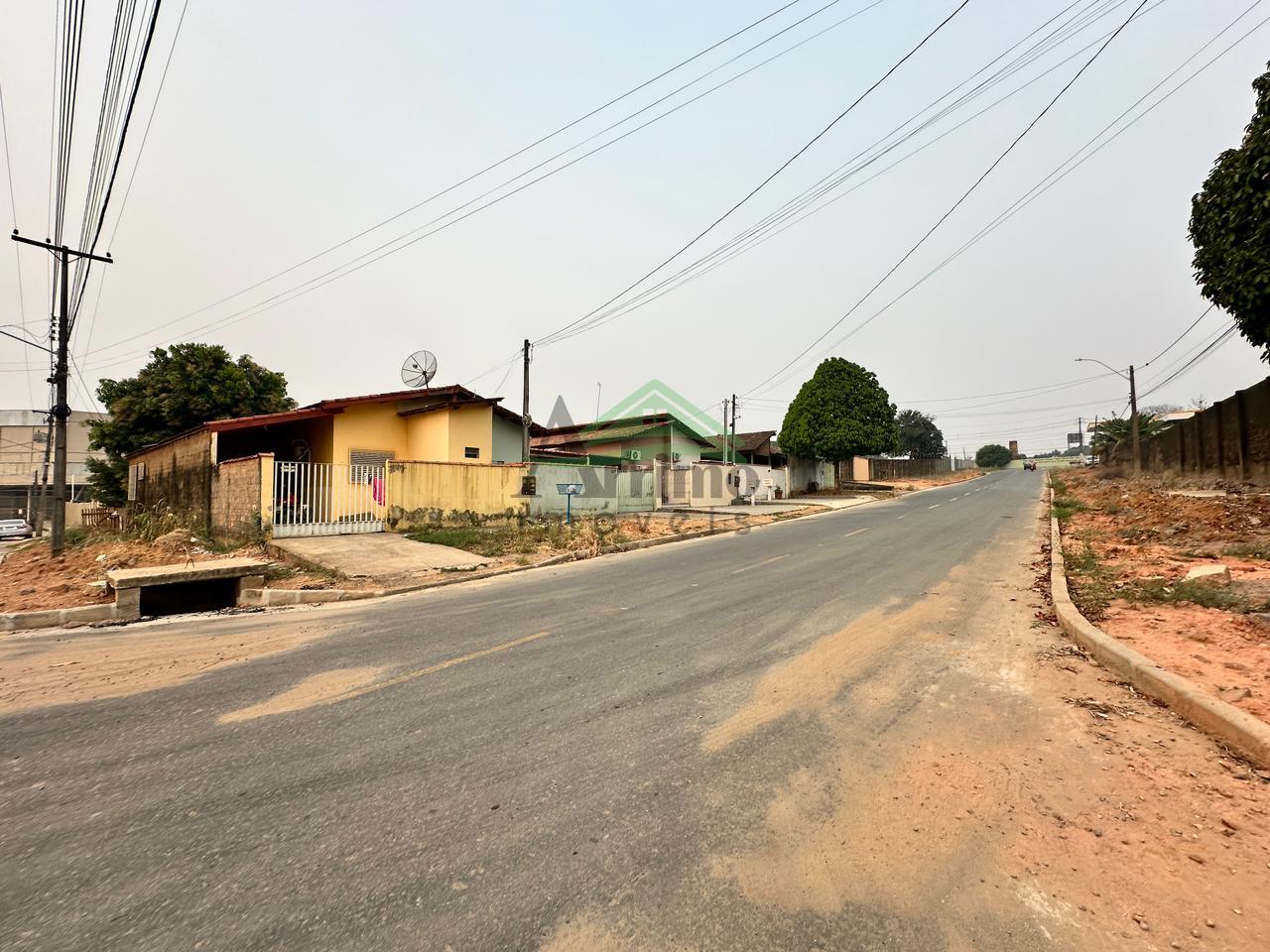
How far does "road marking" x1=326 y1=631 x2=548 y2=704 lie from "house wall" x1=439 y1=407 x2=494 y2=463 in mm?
14466

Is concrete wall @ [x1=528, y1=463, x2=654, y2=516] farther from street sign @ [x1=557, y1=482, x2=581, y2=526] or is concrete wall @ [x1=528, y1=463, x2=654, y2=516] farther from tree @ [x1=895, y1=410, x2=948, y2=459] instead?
tree @ [x1=895, y1=410, x2=948, y2=459]

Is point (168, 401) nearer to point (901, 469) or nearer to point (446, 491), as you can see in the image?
point (446, 491)

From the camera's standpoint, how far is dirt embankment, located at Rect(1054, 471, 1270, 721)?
13.7ft

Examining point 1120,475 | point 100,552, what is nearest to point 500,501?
point 100,552

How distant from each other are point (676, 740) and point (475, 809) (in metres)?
1.24

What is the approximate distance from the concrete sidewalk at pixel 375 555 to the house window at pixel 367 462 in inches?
68.2

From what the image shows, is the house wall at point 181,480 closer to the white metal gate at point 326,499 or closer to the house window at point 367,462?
the white metal gate at point 326,499

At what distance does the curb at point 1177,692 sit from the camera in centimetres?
307

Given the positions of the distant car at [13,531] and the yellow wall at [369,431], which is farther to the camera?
the distant car at [13,531]

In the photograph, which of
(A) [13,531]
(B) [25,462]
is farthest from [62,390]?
(B) [25,462]

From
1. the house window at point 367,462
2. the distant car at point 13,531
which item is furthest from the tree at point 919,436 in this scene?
the distant car at point 13,531

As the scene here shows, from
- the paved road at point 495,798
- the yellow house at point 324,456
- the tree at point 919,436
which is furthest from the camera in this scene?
the tree at point 919,436

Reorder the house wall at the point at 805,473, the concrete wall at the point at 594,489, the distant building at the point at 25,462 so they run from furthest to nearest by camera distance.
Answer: the distant building at the point at 25,462, the house wall at the point at 805,473, the concrete wall at the point at 594,489

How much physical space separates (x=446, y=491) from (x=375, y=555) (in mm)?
4438
